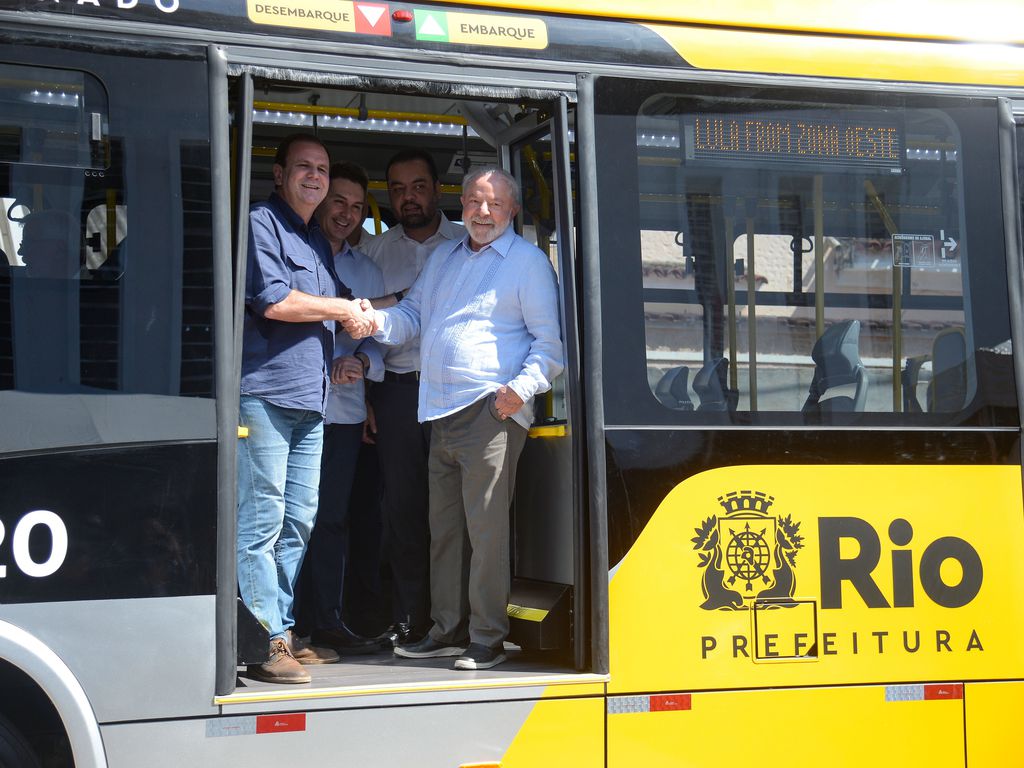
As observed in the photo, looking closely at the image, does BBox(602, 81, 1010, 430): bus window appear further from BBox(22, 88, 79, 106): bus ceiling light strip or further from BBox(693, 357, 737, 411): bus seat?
BBox(22, 88, 79, 106): bus ceiling light strip

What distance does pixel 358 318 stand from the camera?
14.0 ft

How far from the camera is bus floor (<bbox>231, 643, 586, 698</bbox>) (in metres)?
3.79

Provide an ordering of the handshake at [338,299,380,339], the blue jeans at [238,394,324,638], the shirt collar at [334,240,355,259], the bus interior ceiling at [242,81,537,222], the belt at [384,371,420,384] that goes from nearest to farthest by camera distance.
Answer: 1. the blue jeans at [238,394,324,638]
2. the handshake at [338,299,380,339]
3. the belt at [384,371,420,384]
4. the shirt collar at [334,240,355,259]
5. the bus interior ceiling at [242,81,537,222]

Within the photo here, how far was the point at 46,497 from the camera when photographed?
11.6ft

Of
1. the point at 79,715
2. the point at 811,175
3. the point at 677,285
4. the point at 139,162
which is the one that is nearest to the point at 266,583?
the point at 79,715

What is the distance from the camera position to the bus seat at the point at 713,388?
13.8 ft

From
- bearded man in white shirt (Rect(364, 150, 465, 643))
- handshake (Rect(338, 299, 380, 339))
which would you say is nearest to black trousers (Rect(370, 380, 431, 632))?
bearded man in white shirt (Rect(364, 150, 465, 643))

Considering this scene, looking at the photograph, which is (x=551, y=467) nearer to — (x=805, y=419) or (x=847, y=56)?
(x=805, y=419)

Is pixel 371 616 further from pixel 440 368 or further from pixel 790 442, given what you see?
pixel 790 442

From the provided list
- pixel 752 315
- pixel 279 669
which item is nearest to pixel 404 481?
pixel 279 669

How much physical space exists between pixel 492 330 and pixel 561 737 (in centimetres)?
141

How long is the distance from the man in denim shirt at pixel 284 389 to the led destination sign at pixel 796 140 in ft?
4.47

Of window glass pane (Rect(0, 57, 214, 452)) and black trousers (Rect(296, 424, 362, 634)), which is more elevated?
window glass pane (Rect(0, 57, 214, 452))

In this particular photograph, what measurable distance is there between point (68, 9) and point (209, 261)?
0.85 m
